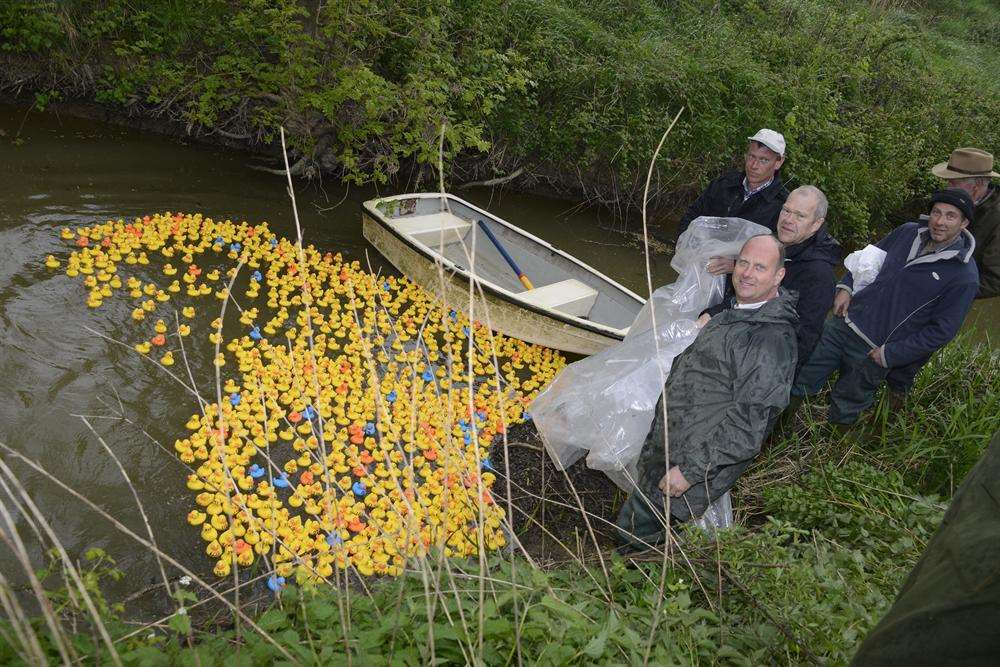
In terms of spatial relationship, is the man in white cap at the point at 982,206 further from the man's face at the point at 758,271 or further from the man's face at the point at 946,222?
the man's face at the point at 758,271

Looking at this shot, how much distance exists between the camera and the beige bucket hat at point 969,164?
3820 millimetres

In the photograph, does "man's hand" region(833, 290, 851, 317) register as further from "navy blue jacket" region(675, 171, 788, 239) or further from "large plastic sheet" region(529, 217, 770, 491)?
"large plastic sheet" region(529, 217, 770, 491)

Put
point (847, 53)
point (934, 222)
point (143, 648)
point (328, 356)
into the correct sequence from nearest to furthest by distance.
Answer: point (143, 648) < point (934, 222) < point (328, 356) < point (847, 53)

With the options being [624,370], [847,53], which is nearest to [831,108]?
[847,53]

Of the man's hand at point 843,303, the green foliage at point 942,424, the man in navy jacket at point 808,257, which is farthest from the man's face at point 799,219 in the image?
the green foliage at point 942,424

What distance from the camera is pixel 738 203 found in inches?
160

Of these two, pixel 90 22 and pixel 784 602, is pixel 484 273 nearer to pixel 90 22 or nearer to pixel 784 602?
pixel 784 602

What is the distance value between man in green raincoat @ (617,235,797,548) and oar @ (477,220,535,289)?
280 cm

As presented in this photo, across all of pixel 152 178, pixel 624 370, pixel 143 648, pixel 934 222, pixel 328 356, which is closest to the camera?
pixel 143 648

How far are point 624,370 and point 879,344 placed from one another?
58.4 inches

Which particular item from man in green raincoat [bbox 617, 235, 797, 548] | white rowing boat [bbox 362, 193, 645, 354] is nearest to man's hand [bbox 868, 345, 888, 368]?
man in green raincoat [bbox 617, 235, 797, 548]

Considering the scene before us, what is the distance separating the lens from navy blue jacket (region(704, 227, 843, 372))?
3.25m

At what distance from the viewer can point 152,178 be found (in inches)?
263

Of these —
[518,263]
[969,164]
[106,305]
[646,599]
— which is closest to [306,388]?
[106,305]
